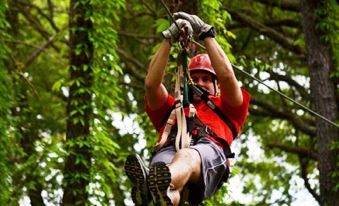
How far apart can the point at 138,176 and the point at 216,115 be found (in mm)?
987

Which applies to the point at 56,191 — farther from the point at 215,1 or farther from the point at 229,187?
the point at 215,1

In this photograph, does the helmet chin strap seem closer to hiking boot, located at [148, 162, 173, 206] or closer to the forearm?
the forearm

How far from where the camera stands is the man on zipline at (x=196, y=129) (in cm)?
468

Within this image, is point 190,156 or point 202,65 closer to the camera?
point 190,156

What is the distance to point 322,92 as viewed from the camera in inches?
372

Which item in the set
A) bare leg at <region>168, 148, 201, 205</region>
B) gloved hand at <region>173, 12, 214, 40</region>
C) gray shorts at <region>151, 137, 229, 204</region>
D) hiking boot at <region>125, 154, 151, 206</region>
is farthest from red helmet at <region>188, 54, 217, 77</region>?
hiking boot at <region>125, 154, 151, 206</region>

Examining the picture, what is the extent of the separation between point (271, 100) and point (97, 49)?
4.18 metres

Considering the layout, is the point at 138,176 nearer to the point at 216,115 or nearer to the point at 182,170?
the point at 182,170

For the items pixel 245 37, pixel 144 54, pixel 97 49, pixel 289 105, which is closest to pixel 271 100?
pixel 289 105

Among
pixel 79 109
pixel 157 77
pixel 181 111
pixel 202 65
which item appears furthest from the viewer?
pixel 79 109

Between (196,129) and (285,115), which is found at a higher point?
(285,115)

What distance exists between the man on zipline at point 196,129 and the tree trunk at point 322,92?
3.89m

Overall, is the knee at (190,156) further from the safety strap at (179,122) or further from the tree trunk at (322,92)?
the tree trunk at (322,92)

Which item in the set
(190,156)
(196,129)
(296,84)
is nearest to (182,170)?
(190,156)
